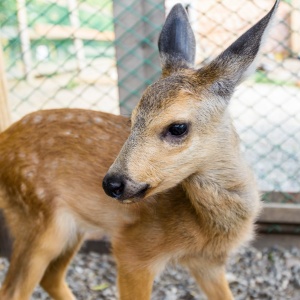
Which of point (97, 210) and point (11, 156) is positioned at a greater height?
point (11, 156)

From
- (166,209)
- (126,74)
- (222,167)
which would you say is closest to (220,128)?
(222,167)

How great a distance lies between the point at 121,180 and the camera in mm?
2652

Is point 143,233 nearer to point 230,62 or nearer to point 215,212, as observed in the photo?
point 215,212

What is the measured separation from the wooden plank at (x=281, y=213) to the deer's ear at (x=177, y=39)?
1575mm

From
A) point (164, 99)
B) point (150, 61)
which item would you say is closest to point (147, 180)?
point (164, 99)

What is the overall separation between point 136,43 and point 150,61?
0.16m

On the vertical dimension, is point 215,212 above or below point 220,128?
below

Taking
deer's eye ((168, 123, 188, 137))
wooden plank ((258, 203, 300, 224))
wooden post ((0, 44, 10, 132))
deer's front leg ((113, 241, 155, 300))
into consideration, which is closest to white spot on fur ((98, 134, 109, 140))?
deer's front leg ((113, 241, 155, 300))

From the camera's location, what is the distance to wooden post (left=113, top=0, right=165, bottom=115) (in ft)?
13.9

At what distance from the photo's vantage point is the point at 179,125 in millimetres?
2750

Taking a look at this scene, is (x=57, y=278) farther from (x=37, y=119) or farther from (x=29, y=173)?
(x=37, y=119)

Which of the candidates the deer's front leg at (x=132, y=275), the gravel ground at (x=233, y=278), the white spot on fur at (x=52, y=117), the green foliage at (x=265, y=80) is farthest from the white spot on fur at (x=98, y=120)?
the green foliage at (x=265, y=80)

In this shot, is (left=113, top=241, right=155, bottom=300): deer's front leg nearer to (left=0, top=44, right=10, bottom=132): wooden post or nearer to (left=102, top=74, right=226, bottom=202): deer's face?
(left=102, top=74, right=226, bottom=202): deer's face

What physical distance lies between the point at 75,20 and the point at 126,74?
3.75 meters
